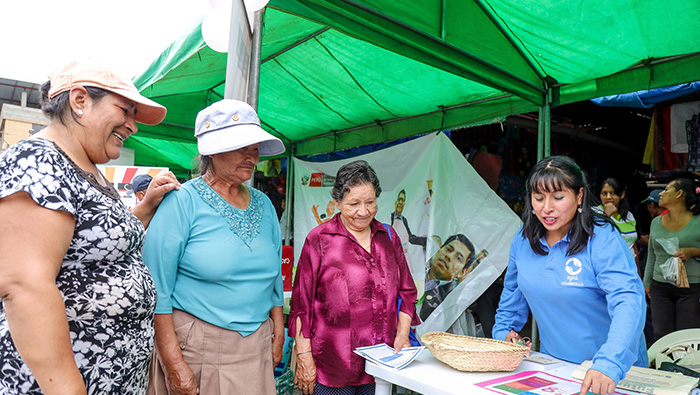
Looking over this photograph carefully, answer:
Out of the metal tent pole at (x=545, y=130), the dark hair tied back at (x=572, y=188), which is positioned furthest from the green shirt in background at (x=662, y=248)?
the dark hair tied back at (x=572, y=188)

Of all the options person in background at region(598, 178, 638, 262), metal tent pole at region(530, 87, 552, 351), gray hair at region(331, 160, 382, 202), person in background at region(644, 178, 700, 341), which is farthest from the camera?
person in background at region(598, 178, 638, 262)

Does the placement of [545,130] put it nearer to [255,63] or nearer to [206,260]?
[255,63]

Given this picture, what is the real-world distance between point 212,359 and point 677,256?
4.34 m

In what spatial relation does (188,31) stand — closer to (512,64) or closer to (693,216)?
(512,64)

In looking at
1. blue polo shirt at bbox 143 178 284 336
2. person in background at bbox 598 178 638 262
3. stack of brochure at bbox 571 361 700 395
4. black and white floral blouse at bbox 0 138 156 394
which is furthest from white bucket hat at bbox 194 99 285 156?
person in background at bbox 598 178 638 262

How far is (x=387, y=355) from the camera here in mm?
1837

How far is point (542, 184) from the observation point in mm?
1798

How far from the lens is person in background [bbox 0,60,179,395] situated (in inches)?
37.7

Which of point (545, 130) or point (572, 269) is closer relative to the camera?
point (572, 269)

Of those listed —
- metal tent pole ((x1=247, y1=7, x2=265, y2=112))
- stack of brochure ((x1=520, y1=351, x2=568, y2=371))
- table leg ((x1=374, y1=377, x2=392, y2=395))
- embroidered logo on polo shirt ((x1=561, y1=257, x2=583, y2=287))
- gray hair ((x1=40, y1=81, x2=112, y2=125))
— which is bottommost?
table leg ((x1=374, y1=377, x2=392, y2=395))

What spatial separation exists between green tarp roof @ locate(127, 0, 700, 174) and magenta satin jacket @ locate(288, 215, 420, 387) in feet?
4.44

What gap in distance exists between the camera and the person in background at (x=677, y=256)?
4.04 meters

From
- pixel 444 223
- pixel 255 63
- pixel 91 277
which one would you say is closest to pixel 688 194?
pixel 444 223

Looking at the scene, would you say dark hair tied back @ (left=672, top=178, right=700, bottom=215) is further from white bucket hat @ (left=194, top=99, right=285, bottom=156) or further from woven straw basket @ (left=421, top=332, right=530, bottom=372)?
white bucket hat @ (left=194, top=99, right=285, bottom=156)
